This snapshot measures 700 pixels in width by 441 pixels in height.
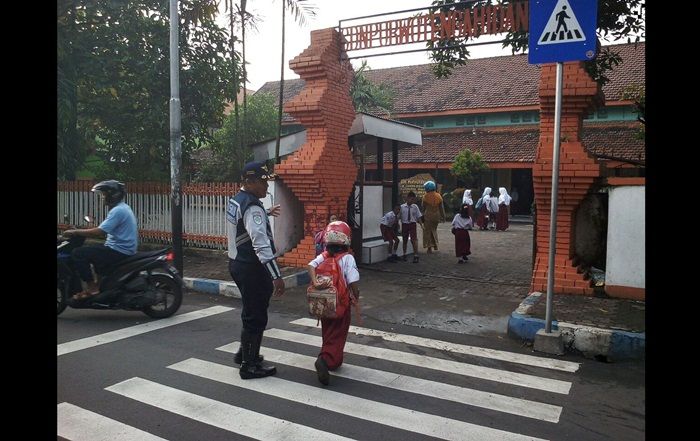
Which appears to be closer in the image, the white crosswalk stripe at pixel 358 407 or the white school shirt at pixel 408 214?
the white crosswalk stripe at pixel 358 407

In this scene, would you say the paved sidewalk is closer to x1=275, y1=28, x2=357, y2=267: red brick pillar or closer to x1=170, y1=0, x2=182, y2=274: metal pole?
x1=170, y1=0, x2=182, y2=274: metal pole

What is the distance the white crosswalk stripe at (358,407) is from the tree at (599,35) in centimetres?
605

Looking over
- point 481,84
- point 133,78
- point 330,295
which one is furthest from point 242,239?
point 481,84

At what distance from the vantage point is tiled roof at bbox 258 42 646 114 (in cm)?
2403

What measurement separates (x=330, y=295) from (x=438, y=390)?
1.19 m

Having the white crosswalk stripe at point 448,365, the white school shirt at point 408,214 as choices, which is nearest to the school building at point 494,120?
the white school shirt at point 408,214

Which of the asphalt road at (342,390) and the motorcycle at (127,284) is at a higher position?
the motorcycle at (127,284)

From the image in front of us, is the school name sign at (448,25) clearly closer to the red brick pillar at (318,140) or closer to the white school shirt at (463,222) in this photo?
the red brick pillar at (318,140)

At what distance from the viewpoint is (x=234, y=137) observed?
2230cm

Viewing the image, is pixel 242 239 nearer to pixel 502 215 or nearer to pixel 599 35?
pixel 599 35

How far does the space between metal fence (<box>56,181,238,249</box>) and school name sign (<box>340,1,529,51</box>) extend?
3893mm

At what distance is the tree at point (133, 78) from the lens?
12.1m

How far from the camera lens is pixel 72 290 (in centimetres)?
633
